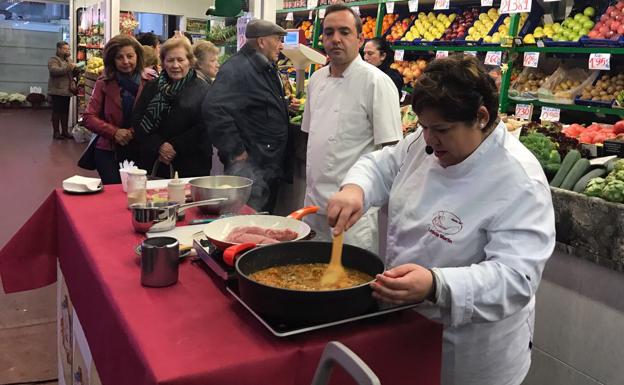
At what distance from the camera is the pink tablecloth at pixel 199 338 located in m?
1.33

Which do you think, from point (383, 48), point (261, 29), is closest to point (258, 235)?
point (261, 29)

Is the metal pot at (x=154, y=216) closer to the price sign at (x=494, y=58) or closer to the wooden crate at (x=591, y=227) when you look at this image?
the wooden crate at (x=591, y=227)

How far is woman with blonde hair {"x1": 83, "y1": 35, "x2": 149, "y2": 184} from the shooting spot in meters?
4.40

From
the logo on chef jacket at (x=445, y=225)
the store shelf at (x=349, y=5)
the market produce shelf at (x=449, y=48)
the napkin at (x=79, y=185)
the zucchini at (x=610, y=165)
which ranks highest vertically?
the store shelf at (x=349, y=5)

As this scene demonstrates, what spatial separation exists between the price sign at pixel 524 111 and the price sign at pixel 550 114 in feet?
0.40

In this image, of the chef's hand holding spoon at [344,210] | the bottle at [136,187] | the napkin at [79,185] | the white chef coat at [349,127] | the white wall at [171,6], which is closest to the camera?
the chef's hand holding spoon at [344,210]

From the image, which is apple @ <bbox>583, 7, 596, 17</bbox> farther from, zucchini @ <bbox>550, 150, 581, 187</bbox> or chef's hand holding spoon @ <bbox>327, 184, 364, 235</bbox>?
chef's hand holding spoon @ <bbox>327, 184, 364, 235</bbox>

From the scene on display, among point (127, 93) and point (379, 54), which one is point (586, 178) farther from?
point (379, 54)

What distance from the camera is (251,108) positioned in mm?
3941

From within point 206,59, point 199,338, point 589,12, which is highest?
point 589,12

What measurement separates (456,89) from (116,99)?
11.5ft

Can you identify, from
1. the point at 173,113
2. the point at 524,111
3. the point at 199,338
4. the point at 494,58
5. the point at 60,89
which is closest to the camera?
the point at 199,338

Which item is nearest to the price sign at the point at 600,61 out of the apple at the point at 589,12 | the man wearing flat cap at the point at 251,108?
the apple at the point at 589,12

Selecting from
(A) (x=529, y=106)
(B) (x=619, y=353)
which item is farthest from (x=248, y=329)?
(A) (x=529, y=106)
